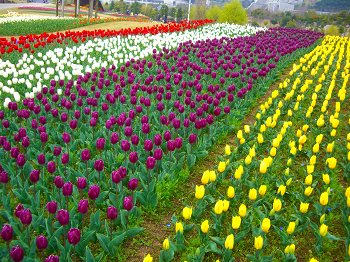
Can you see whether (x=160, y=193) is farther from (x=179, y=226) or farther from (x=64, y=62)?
(x=64, y=62)

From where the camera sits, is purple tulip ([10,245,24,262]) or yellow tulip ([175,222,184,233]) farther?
yellow tulip ([175,222,184,233])

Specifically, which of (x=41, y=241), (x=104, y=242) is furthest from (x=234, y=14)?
(x=41, y=241)

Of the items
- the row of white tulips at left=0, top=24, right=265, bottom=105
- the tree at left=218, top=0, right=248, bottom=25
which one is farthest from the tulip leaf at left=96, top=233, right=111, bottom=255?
the tree at left=218, top=0, right=248, bottom=25

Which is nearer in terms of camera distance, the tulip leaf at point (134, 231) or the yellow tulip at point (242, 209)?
the yellow tulip at point (242, 209)

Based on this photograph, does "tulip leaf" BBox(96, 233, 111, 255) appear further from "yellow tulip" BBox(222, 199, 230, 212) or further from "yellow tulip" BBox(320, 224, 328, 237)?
"yellow tulip" BBox(320, 224, 328, 237)

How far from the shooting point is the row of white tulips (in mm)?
8897

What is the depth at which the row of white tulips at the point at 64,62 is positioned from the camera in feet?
29.2

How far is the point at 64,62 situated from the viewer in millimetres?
11180

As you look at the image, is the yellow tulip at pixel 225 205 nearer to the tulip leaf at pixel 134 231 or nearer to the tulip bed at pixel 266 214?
the tulip bed at pixel 266 214

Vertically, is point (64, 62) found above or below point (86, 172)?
above

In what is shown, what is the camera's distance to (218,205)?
388 centimetres

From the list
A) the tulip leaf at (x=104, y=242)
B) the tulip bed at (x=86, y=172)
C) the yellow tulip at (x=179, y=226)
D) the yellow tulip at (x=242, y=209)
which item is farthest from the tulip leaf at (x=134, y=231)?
the yellow tulip at (x=242, y=209)

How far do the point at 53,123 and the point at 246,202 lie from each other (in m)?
4.06

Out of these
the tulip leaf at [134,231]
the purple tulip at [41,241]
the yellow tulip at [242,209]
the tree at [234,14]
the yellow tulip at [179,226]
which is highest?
the tree at [234,14]
